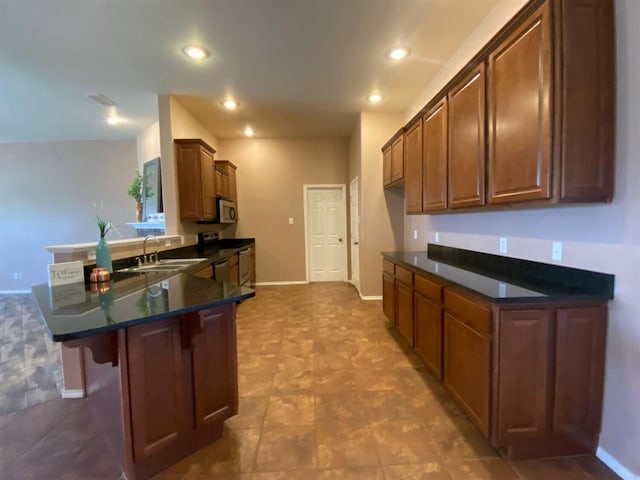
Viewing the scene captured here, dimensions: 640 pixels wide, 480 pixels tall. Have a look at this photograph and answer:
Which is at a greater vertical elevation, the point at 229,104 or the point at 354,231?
the point at 229,104

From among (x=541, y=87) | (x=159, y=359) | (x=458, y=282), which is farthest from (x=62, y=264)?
(x=541, y=87)

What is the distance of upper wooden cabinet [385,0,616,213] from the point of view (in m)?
1.46

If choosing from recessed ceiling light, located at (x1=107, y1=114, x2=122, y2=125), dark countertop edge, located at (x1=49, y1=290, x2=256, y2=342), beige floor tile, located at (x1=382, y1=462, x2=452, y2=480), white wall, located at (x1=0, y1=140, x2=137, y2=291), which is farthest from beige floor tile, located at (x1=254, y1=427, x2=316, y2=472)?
white wall, located at (x1=0, y1=140, x2=137, y2=291)

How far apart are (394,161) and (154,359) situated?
3486 millimetres

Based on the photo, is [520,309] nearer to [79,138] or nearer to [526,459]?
[526,459]

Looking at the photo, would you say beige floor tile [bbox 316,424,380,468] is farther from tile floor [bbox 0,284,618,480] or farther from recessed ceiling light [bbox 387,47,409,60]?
recessed ceiling light [bbox 387,47,409,60]

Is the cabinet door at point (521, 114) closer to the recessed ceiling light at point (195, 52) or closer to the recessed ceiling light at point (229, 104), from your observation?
the recessed ceiling light at point (195, 52)

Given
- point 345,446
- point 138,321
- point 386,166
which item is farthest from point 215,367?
point 386,166

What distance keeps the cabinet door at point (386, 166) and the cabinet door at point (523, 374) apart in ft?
9.83

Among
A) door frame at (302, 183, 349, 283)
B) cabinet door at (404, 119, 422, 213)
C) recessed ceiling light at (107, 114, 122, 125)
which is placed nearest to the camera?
cabinet door at (404, 119, 422, 213)

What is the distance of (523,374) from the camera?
1.59 m

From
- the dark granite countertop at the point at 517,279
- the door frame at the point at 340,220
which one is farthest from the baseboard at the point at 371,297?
the dark granite countertop at the point at 517,279

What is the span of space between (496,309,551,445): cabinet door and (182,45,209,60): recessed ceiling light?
128 inches

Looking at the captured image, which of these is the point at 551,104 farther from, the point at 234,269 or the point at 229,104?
the point at 234,269
